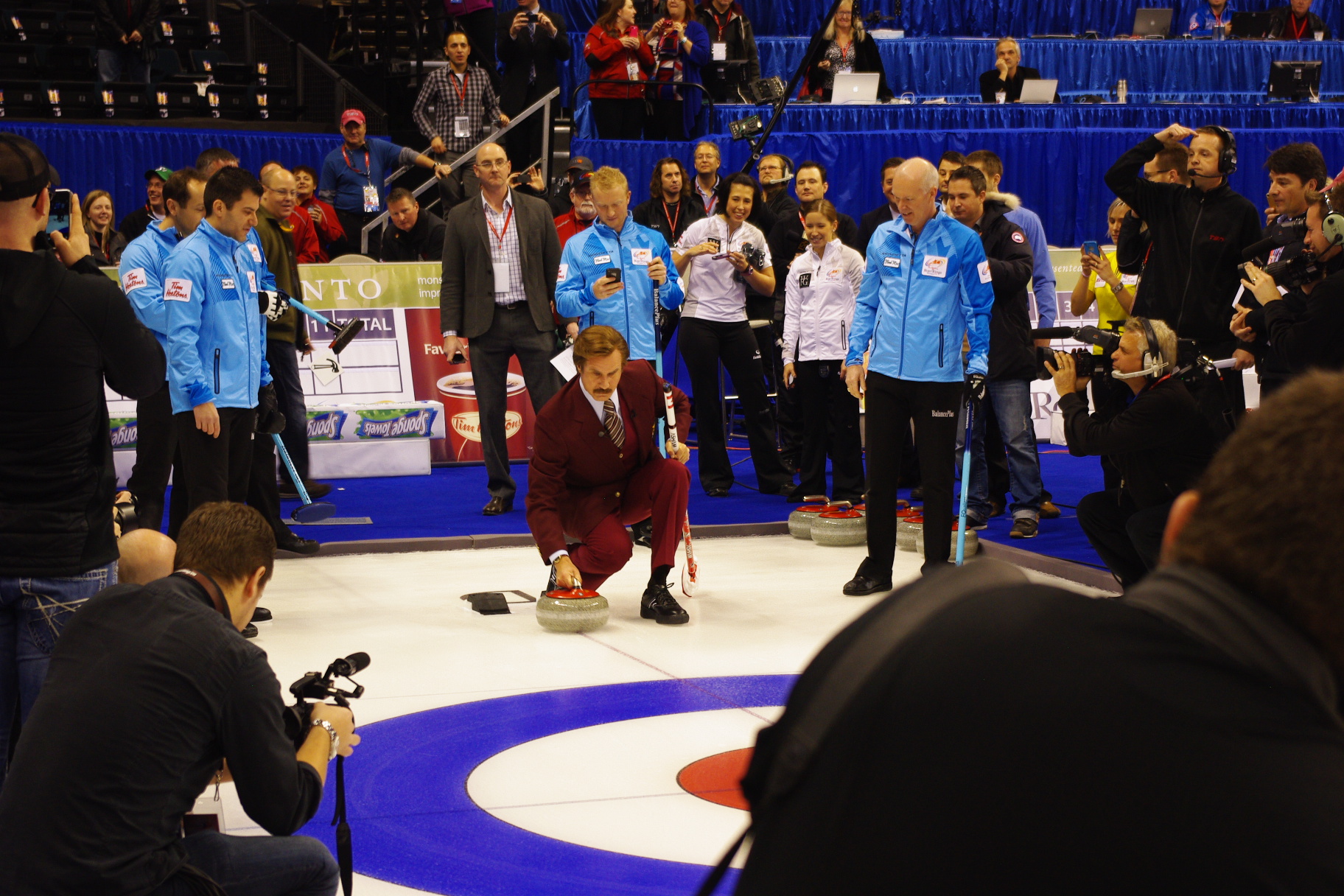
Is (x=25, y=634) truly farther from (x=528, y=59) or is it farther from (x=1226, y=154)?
(x=528, y=59)

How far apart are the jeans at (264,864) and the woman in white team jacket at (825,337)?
598 cm

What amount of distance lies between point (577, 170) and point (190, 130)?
4.48m

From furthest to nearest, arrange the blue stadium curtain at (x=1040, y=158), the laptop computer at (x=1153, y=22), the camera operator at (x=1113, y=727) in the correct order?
the laptop computer at (x=1153, y=22)
the blue stadium curtain at (x=1040, y=158)
the camera operator at (x=1113, y=727)

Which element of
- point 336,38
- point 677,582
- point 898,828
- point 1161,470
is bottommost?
point 677,582

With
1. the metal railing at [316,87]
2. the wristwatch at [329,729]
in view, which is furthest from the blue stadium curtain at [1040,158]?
the wristwatch at [329,729]

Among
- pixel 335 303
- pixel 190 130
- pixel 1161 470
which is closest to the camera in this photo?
pixel 1161 470

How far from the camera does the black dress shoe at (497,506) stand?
852cm

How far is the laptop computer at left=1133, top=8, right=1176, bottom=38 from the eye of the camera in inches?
682

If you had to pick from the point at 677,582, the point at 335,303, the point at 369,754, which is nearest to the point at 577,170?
the point at 335,303

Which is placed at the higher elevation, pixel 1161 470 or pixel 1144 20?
pixel 1144 20

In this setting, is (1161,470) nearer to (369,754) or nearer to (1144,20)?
(369,754)

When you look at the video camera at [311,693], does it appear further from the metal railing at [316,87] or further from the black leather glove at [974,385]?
the metal railing at [316,87]

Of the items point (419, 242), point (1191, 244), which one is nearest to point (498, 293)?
point (419, 242)

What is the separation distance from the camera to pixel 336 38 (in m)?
17.2
